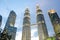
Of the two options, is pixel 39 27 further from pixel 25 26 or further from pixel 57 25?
pixel 57 25

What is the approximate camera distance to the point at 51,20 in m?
69.4

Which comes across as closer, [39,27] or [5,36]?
[5,36]

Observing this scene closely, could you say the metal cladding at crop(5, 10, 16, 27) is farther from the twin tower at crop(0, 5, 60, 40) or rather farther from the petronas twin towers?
the petronas twin towers

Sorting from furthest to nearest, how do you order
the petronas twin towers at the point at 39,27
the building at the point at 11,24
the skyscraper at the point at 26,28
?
the skyscraper at the point at 26,28 → the petronas twin towers at the point at 39,27 → the building at the point at 11,24

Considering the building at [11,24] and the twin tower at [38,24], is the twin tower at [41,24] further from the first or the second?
the building at [11,24]

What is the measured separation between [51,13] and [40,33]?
49.4 feet

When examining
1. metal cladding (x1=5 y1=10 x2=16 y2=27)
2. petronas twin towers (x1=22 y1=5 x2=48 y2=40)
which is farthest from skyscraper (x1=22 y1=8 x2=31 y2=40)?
metal cladding (x1=5 y1=10 x2=16 y2=27)

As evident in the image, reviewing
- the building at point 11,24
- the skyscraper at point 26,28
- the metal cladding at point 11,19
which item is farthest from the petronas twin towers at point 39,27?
the metal cladding at point 11,19

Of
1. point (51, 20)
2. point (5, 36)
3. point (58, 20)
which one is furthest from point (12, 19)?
point (5, 36)

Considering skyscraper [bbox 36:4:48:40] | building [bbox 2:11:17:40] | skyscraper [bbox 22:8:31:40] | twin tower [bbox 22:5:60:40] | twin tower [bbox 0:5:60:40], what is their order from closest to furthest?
twin tower [bbox 0:5:60:40], twin tower [bbox 22:5:60:40], building [bbox 2:11:17:40], skyscraper [bbox 36:4:48:40], skyscraper [bbox 22:8:31:40]

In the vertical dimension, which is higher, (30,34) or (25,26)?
(25,26)

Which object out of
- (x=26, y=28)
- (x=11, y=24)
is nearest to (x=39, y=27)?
(x=26, y=28)

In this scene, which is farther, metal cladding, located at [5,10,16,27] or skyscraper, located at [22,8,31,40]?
metal cladding, located at [5,10,16,27]

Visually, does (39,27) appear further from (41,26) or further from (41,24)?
(41,24)
